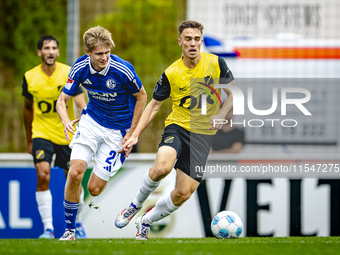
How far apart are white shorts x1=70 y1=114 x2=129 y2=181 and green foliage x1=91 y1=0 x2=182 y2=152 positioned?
8.61 metres

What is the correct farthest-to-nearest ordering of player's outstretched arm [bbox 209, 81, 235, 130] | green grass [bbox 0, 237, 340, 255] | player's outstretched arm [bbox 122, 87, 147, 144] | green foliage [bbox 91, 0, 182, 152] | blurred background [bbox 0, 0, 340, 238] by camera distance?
green foliage [bbox 91, 0, 182, 152], blurred background [bbox 0, 0, 340, 238], player's outstretched arm [bbox 122, 87, 147, 144], player's outstretched arm [bbox 209, 81, 235, 130], green grass [bbox 0, 237, 340, 255]

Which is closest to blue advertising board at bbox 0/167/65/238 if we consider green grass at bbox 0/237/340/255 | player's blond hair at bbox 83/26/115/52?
green grass at bbox 0/237/340/255

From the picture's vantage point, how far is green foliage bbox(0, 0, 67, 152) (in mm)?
13414

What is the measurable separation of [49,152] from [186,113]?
2.06m

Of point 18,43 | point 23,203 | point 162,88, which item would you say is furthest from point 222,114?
point 18,43

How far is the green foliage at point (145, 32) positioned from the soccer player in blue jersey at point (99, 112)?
856cm

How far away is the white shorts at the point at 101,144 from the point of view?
216 inches

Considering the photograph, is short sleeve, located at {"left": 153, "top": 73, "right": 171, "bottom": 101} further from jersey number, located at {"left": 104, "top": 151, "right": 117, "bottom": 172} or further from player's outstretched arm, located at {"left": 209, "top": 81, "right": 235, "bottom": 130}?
jersey number, located at {"left": 104, "top": 151, "right": 117, "bottom": 172}

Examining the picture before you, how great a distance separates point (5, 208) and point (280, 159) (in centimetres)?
388

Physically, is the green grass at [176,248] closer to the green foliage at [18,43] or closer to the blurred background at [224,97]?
the blurred background at [224,97]

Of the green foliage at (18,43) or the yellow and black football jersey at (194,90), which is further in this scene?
the green foliage at (18,43)

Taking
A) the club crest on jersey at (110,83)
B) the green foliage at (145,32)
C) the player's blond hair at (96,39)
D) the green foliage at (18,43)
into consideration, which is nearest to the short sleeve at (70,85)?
the club crest on jersey at (110,83)

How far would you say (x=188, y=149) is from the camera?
17.6ft

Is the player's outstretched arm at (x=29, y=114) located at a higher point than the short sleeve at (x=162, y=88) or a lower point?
lower
